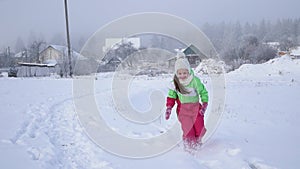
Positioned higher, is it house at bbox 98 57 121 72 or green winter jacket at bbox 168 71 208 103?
house at bbox 98 57 121 72

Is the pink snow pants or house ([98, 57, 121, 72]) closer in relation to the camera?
the pink snow pants

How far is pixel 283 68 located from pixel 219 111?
70.3 feet

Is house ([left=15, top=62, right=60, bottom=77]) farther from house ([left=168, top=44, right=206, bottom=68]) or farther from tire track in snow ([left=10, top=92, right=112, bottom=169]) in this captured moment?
tire track in snow ([left=10, top=92, right=112, bottom=169])

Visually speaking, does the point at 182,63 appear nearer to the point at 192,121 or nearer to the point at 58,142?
the point at 192,121

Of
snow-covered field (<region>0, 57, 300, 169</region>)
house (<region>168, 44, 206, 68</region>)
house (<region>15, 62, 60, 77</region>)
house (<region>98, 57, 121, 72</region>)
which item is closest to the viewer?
snow-covered field (<region>0, 57, 300, 169</region>)

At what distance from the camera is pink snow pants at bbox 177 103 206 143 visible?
13.8 feet

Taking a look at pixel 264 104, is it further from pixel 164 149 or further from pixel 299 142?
pixel 164 149

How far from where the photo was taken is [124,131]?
5.53 metres

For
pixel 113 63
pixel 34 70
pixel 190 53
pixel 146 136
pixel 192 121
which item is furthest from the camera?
pixel 34 70

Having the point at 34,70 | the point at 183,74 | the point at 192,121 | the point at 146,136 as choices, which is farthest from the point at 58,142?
the point at 34,70

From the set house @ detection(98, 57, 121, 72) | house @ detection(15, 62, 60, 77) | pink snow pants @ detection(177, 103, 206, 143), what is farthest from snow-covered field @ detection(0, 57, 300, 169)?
house @ detection(15, 62, 60, 77)

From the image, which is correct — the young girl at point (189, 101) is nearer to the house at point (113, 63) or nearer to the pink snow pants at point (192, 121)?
the pink snow pants at point (192, 121)

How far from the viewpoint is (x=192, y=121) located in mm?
4219

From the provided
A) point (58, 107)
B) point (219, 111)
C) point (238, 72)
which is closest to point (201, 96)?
point (219, 111)
